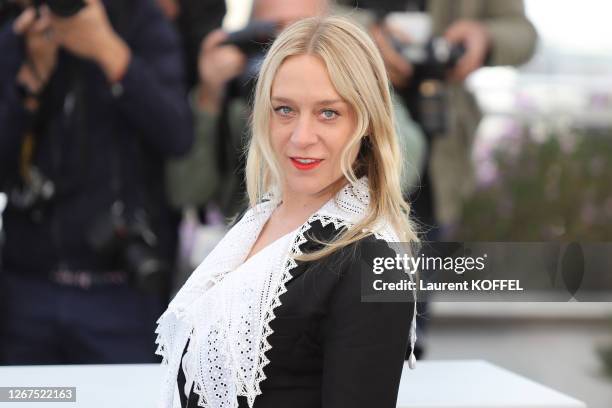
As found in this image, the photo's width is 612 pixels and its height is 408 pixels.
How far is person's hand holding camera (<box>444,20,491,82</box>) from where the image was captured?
3367 millimetres

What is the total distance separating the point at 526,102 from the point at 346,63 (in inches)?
275

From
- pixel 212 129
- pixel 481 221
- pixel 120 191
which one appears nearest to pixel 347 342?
pixel 120 191

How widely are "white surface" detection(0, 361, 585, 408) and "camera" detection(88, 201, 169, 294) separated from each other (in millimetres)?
628

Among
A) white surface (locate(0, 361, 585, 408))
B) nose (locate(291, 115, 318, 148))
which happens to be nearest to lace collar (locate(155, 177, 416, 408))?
nose (locate(291, 115, 318, 148))

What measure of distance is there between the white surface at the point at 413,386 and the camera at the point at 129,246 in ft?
2.06

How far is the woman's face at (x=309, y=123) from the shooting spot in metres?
1.67

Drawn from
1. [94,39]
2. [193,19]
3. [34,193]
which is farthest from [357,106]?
[193,19]

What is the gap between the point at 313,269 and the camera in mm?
1643

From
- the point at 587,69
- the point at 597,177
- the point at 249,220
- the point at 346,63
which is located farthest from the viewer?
the point at 587,69

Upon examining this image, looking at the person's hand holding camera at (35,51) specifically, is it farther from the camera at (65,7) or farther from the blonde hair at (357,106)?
the blonde hair at (357,106)

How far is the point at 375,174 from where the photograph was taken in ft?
5.80

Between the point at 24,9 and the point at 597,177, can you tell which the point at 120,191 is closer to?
the point at 24,9

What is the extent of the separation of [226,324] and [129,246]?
129cm

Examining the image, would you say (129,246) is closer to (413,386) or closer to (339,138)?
(413,386)
